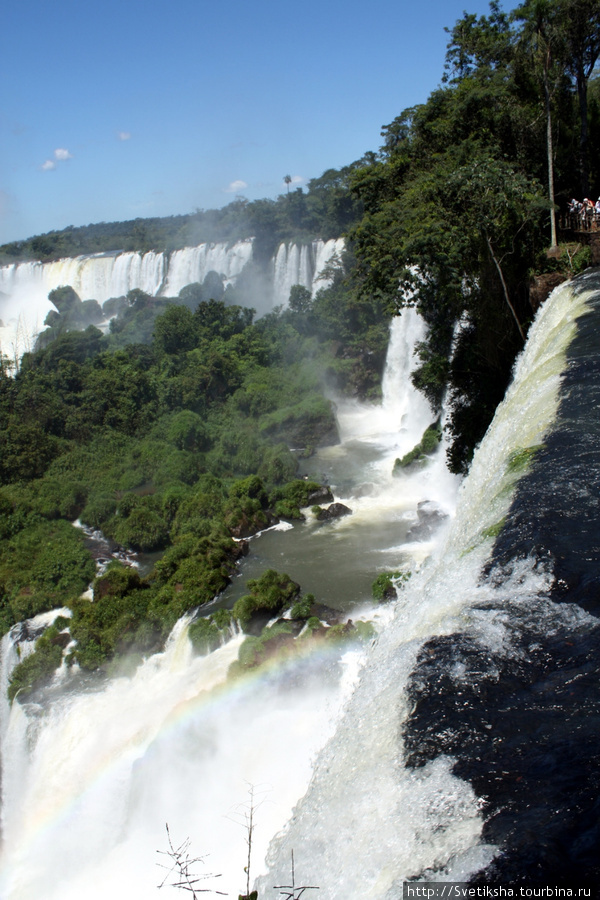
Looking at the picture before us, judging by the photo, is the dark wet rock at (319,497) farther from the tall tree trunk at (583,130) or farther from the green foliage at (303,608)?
the tall tree trunk at (583,130)

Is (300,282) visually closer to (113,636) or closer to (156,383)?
(156,383)

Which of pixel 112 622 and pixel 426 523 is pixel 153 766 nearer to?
pixel 112 622

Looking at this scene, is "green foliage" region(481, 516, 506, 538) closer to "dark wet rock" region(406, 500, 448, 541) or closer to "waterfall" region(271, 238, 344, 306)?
"dark wet rock" region(406, 500, 448, 541)

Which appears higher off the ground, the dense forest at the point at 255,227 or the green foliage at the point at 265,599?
the dense forest at the point at 255,227

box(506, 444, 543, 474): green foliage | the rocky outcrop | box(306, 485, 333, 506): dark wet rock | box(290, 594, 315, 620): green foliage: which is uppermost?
the rocky outcrop

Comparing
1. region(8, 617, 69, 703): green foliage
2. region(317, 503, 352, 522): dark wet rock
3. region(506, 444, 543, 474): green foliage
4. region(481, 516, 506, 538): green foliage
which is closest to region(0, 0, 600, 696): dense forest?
region(8, 617, 69, 703): green foliage

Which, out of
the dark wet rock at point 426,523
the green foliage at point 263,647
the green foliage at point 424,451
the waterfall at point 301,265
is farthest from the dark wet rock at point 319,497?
the waterfall at point 301,265

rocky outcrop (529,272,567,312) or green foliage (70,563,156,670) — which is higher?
rocky outcrop (529,272,567,312)
